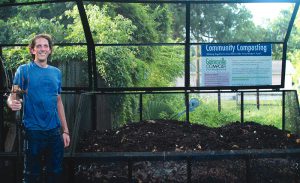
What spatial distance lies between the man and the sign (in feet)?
10.0

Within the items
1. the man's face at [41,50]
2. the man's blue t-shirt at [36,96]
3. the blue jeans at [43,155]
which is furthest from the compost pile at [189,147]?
the man's face at [41,50]

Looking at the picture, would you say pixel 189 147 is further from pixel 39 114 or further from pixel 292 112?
pixel 292 112

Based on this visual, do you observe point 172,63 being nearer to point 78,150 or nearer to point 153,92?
point 153,92

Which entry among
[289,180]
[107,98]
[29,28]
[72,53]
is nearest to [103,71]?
[72,53]

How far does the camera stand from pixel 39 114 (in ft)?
14.9

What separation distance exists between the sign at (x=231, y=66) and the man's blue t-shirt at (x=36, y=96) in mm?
3092

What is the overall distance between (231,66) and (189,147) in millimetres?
2185

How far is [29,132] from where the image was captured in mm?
4539

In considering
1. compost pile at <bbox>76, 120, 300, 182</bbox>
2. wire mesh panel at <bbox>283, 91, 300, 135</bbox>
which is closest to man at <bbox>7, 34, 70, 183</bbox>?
compost pile at <bbox>76, 120, 300, 182</bbox>

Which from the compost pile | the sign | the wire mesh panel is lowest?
the compost pile

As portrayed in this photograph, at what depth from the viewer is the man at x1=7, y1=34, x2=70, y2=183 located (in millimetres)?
4531

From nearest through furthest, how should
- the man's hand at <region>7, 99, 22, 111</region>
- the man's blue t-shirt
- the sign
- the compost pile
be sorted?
the man's hand at <region>7, 99, 22, 111</region>
the man's blue t-shirt
the compost pile
the sign

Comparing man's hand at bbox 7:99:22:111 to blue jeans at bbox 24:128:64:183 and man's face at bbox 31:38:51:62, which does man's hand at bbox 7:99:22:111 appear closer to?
blue jeans at bbox 24:128:64:183

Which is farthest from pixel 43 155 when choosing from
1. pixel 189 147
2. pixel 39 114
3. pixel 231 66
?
pixel 231 66
